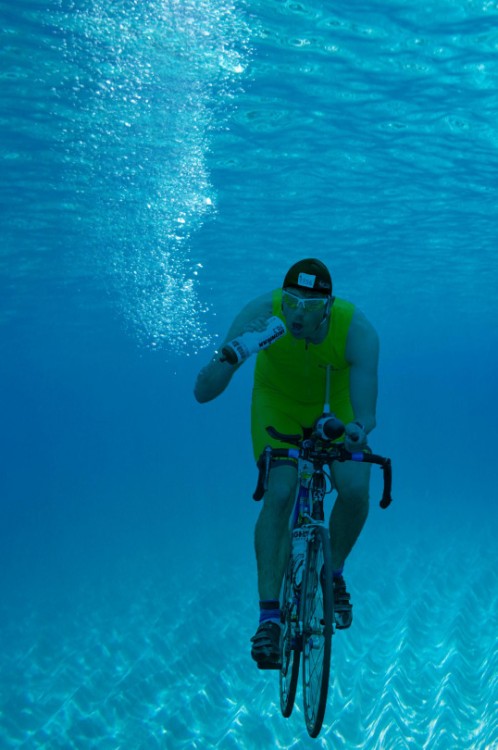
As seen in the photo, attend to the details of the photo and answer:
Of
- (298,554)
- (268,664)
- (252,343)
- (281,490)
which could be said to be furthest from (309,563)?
(252,343)

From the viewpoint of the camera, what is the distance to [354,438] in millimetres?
4121

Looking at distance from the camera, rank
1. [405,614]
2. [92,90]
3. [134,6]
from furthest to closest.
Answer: [405,614] < [92,90] < [134,6]

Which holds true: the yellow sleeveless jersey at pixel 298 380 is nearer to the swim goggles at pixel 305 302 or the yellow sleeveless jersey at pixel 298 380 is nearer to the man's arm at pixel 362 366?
the man's arm at pixel 362 366

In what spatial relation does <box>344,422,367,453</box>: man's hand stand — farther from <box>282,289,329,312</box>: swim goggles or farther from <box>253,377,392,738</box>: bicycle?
<box>282,289,329,312</box>: swim goggles

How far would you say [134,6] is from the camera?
9898mm

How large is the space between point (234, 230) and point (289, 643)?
18765mm

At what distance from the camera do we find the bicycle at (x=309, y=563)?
162 inches

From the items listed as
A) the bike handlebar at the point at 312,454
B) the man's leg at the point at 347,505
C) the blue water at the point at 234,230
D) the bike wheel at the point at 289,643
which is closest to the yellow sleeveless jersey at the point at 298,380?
the bike handlebar at the point at 312,454

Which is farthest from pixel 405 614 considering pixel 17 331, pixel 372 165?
pixel 17 331

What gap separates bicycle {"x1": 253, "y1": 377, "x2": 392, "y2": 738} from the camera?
411 centimetres

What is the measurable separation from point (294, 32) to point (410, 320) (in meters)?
40.8

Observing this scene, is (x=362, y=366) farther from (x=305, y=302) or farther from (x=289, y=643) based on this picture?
(x=289, y=643)

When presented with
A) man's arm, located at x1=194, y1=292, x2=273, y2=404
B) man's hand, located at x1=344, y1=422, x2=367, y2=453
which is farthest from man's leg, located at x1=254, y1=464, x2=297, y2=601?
man's arm, located at x1=194, y1=292, x2=273, y2=404

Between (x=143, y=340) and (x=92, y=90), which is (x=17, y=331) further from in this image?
(x=92, y=90)
